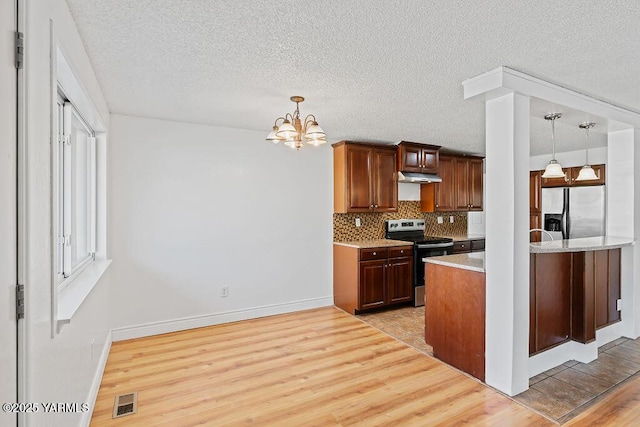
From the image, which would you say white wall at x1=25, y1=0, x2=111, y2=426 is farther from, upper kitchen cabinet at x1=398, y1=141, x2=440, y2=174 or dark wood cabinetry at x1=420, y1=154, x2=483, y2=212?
dark wood cabinetry at x1=420, y1=154, x2=483, y2=212

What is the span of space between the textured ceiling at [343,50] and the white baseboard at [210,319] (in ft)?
7.60

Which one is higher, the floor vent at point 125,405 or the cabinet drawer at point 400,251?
the cabinet drawer at point 400,251

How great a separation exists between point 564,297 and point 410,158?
270 centimetres

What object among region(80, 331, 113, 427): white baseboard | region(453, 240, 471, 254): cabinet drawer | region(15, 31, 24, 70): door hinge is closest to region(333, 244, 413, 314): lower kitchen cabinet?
region(453, 240, 471, 254): cabinet drawer

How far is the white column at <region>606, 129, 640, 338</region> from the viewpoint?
3.57 m

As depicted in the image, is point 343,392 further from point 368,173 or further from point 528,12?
point 368,173

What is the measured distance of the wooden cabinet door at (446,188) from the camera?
5484 mm

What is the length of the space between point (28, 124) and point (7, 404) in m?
0.92

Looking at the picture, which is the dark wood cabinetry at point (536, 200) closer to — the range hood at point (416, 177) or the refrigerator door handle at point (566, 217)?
the refrigerator door handle at point (566, 217)

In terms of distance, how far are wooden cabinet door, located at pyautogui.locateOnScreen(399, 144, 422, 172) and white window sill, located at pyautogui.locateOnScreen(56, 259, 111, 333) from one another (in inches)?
153

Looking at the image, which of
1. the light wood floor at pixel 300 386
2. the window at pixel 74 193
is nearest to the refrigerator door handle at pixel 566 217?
the light wood floor at pixel 300 386

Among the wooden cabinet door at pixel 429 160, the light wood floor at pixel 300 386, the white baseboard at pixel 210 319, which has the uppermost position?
the wooden cabinet door at pixel 429 160

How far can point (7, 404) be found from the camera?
105 cm

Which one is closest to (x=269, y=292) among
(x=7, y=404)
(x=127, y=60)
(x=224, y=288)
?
(x=224, y=288)
